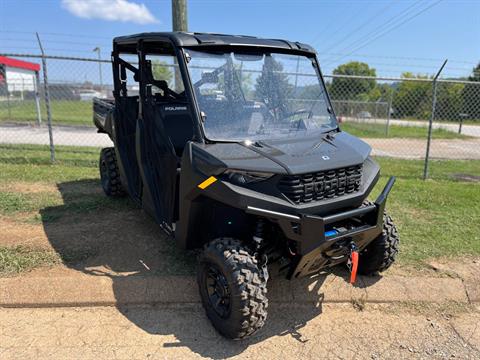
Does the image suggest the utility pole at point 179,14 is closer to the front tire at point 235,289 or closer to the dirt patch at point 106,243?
the dirt patch at point 106,243

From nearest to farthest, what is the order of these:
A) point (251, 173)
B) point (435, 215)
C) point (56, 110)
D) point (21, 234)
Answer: point (251, 173) → point (21, 234) → point (435, 215) → point (56, 110)

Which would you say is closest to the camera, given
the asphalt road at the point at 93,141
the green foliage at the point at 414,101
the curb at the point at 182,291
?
the curb at the point at 182,291

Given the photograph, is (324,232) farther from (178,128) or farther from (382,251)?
(178,128)

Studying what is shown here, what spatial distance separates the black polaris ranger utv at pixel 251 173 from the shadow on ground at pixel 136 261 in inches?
10.4

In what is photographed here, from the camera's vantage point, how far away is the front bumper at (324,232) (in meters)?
2.72

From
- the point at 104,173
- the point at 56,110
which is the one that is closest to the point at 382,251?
the point at 104,173

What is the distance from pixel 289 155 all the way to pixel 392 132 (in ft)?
62.0

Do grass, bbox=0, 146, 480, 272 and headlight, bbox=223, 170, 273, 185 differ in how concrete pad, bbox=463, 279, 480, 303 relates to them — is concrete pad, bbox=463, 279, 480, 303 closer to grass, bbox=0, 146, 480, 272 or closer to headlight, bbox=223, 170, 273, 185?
grass, bbox=0, 146, 480, 272

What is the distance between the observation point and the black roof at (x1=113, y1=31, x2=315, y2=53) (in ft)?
10.6

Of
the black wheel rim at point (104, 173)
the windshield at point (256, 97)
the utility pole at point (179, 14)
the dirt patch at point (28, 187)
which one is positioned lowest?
the dirt patch at point (28, 187)

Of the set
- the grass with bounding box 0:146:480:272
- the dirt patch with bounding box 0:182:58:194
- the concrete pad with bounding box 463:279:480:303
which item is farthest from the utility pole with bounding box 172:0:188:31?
the concrete pad with bounding box 463:279:480:303

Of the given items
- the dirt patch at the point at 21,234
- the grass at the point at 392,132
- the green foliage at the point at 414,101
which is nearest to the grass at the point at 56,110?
the grass at the point at 392,132

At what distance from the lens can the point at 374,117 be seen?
2012 cm

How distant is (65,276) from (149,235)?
112 cm
